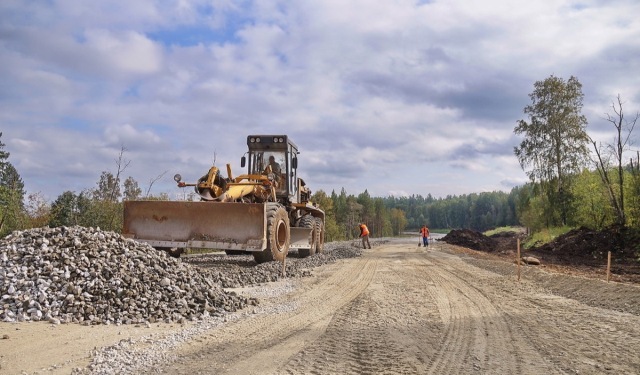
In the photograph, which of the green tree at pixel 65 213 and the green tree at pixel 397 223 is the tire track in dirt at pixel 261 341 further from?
the green tree at pixel 397 223

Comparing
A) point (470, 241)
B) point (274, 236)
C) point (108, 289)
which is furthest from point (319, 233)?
point (470, 241)

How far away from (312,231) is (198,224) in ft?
20.7

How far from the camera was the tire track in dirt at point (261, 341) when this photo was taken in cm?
456

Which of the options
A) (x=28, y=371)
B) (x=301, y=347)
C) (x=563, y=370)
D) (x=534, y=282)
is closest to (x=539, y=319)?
(x=563, y=370)

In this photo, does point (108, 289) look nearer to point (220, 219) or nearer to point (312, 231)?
point (220, 219)

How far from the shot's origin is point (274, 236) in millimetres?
12070

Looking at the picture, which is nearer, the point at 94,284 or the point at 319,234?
the point at 94,284

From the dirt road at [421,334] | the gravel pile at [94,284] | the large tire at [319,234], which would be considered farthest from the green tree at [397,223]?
the gravel pile at [94,284]

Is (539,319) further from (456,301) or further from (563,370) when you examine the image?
(563,370)

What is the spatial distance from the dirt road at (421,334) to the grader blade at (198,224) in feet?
5.94

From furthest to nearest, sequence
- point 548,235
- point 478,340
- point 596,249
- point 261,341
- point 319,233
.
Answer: point 548,235 → point 596,249 → point 319,233 → point 478,340 → point 261,341

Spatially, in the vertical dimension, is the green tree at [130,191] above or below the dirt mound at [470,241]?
above

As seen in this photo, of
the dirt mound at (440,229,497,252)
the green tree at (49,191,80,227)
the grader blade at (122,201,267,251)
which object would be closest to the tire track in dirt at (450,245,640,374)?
the grader blade at (122,201,267,251)

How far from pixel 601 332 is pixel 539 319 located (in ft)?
3.00
